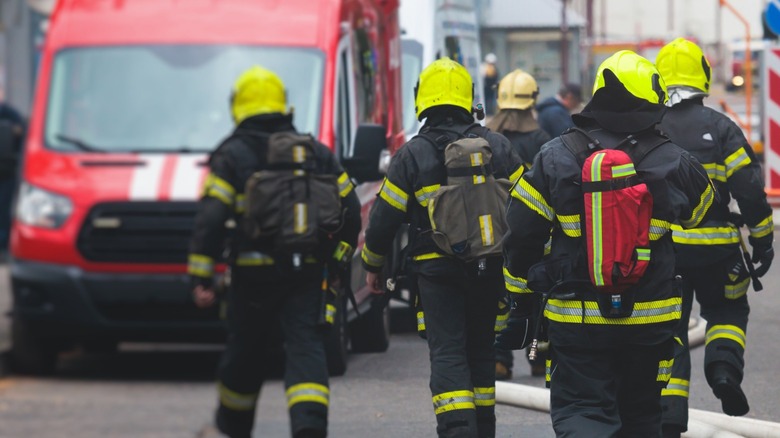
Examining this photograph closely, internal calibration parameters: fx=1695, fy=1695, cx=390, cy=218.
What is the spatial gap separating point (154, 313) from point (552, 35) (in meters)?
30.1

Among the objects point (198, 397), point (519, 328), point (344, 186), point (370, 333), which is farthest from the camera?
point (370, 333)

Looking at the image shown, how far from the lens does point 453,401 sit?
6.82 metres

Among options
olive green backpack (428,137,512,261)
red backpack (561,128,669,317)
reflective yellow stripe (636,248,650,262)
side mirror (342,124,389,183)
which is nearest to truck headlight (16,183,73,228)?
side mirror (342,124,389,183)

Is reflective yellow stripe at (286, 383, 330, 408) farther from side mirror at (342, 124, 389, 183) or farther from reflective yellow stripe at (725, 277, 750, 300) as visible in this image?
side mirror at (342, 124, 389, 183)

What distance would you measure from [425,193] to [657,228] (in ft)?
4.93

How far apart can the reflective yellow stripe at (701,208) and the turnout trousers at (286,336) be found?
153 centimetres

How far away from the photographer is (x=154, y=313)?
9023 millimetres

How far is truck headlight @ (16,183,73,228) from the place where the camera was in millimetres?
9156

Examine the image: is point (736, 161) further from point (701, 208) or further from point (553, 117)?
point (553, 117)

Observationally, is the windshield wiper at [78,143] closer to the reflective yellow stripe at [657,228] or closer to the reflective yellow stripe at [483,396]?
the reflective yellow stripe at [483,396]

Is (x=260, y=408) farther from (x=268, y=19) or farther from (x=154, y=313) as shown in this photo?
(x=268, y=19)

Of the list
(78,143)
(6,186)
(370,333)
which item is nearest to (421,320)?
(78,143)

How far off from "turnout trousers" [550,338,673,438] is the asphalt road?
1563 millimetres

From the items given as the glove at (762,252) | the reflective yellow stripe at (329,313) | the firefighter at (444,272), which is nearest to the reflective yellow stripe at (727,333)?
the glove at (762,252)
